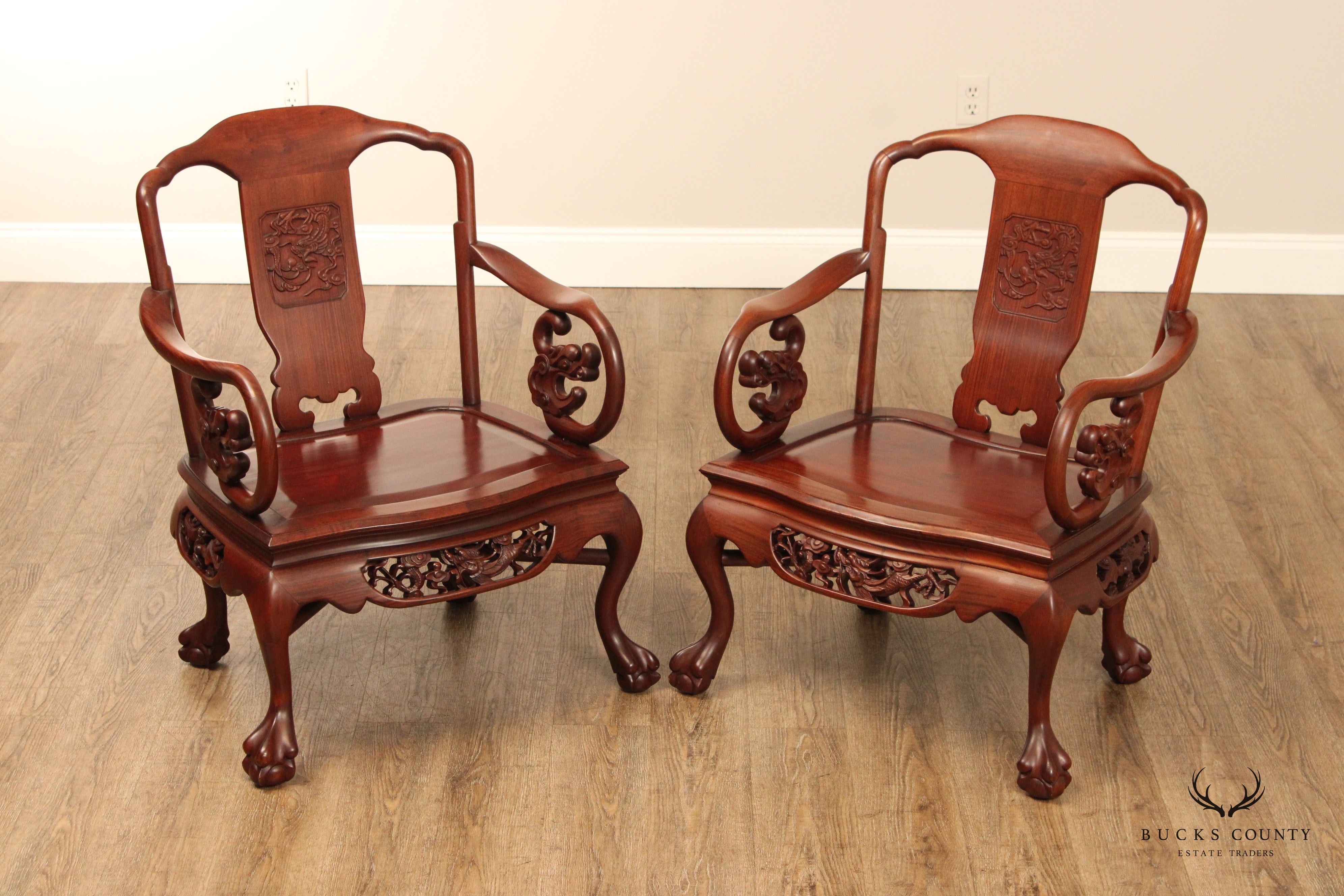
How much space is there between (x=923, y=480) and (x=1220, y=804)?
616mm

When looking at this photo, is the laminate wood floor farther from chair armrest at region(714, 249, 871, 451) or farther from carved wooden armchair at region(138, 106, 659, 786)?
chair armrest at region(714, 249, 871, 451)

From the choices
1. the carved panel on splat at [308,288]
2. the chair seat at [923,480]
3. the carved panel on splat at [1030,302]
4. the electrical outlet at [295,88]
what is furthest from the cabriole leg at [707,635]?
the electrical outlet at [295,88]

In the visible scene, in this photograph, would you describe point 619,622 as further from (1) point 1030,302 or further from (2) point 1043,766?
(1) point 1030,302

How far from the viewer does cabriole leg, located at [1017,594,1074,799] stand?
73.4 inches

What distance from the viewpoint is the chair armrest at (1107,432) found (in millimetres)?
1776

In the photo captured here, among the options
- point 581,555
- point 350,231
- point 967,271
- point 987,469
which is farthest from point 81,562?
point 967,271

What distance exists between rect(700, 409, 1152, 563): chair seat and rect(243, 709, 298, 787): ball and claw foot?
0.70 m

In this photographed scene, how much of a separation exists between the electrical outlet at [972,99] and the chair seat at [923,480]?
1743 millimetres

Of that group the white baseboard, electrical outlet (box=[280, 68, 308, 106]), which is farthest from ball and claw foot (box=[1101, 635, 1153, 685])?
electrical outlet (box=[280, 68, 308, 106])

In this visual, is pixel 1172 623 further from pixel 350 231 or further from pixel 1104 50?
pixel 1104 50

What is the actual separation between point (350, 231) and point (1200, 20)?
2.53m

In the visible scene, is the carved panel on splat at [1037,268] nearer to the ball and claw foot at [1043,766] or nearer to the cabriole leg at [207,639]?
the ball and claw foot at [1043,766]

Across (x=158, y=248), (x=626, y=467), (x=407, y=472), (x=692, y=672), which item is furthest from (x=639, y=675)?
(x=158, y=248)

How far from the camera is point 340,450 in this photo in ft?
6.89
